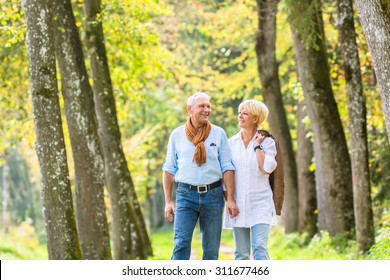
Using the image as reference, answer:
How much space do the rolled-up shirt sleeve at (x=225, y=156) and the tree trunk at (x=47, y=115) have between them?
3053 mm

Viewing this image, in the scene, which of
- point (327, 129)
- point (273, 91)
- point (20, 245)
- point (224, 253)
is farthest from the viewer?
point (20, 245)

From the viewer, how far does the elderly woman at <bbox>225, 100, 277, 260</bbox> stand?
31.6 feet

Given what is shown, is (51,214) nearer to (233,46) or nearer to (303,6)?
(303,6)

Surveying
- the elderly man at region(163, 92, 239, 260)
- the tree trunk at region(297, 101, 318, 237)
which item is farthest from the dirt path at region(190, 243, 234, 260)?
the elderly man at region(163, 92, 239, 260)

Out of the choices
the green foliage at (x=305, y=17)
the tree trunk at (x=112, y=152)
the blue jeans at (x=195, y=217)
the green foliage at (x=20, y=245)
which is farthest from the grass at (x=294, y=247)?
the green foliage at (x=305, y=17)

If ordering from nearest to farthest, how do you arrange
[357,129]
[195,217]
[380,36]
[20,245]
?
[195,217]
[380,36]
[357,129]
[20,245]

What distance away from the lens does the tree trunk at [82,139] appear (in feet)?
50.7

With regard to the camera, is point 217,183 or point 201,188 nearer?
point 201,188

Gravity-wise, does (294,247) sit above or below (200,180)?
below

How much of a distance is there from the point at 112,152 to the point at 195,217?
9.58m

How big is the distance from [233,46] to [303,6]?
44.3ft

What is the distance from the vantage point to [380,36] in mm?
10297

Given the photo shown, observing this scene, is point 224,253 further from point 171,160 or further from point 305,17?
point 171,160

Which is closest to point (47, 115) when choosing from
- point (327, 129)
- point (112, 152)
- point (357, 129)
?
point (357, 129)
